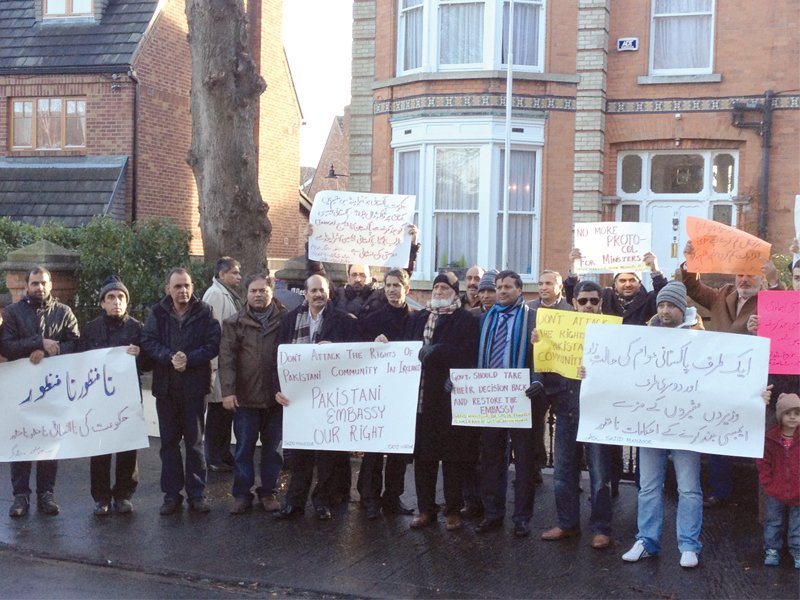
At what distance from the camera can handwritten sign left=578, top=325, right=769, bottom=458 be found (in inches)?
252

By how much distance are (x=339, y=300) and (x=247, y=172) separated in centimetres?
254

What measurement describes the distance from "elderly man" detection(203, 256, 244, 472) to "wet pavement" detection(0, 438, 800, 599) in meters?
1.12

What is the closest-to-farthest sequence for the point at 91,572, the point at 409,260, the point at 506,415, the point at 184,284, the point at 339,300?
1. the point at 91,572
2. the point at 506,415
3. the point at 184,284
4. the point at 339,300
5. the point at 409,260

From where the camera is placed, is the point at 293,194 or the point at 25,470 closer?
the point at 25,470

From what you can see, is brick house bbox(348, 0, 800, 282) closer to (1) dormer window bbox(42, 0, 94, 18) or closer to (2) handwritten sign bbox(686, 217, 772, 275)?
(2) handwritten sign bbox(686, 217, 772, 275)

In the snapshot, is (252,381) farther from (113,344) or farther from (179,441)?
(113,344)

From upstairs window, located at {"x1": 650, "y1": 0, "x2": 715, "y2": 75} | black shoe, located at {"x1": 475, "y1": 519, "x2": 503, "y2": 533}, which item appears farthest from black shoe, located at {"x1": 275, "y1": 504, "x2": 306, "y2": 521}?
upstairs window, located at {"x1": 650, "y1": 0, "x2": 715, "y2": 75}

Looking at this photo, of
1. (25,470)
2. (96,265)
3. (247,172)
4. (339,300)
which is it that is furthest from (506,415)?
(96,265)

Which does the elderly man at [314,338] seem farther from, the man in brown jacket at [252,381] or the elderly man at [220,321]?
the elderly man at [220,321]

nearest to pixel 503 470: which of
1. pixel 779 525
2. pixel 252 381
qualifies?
pixel 779 525

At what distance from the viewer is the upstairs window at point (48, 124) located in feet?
67.9

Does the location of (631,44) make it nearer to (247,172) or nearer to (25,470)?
(247,172)

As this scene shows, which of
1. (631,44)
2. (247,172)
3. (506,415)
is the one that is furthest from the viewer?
(631,44)

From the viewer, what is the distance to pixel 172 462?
7766mm
